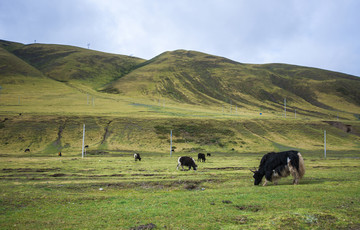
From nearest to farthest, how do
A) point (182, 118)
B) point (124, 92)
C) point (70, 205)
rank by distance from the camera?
point (70, 205), point (182, 118), point (124, 92)

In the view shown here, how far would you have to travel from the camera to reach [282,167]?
19.6 meters

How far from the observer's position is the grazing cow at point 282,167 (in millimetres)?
19016

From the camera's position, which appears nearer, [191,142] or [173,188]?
[173,188]

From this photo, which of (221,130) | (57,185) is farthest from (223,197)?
(221,130)

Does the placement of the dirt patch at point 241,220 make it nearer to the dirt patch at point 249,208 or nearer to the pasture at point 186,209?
the pasture at point 186,209

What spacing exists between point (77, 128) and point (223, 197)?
63.3 m

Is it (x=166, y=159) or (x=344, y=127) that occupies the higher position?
(x=344, y=127)

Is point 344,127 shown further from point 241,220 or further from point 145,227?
point 145,227

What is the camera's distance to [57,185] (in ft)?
64.5

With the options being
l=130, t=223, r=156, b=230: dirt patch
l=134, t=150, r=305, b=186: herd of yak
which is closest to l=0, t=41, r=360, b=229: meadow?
l=130, t=223, r=156, b=230: dirt patch

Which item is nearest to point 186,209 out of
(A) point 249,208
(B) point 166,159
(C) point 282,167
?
(A) point 249,208

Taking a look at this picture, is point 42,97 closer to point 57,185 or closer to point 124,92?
point 124,92

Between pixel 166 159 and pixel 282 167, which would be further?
pixel 166 159

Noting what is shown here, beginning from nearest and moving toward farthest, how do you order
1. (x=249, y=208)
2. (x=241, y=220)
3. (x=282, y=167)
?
(x=241, y=220) < (x=249, y=208) < (x=282, y=167)
